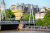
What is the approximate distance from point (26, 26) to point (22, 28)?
2.70 metres

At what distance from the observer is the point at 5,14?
100688 millimetres

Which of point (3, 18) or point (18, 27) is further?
point (3, 18)

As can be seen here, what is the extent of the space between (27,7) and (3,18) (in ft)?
130

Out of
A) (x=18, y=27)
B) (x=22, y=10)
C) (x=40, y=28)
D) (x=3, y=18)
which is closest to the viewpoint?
(x=40, y=28)

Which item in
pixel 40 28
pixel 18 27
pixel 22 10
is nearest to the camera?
pixel 40 28

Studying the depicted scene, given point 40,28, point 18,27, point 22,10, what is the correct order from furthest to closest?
point 22,10 → point 18,27 → point 40,28

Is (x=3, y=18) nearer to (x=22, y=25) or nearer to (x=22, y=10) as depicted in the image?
(x=22, y=25)

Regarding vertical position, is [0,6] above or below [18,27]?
A: above

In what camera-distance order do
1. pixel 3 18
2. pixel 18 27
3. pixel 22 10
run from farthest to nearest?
pixel 22 10, pixel 3 18, pixel 18 27

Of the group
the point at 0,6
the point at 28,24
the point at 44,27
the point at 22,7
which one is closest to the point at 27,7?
the point at 22,7

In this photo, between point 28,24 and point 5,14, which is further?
point 5,14

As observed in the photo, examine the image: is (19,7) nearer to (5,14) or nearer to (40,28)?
(5,14)

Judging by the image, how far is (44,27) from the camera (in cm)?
8194

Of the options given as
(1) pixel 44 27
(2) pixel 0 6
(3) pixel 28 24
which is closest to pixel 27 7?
(2) pixel 0 6
